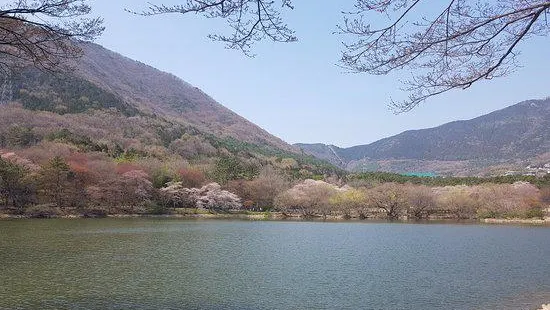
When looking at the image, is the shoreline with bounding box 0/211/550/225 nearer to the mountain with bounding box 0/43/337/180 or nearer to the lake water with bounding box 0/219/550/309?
the mountain with bounding box 0/43/337/180

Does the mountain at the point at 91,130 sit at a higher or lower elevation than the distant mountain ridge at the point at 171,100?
lower

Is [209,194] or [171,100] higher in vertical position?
[171,100]

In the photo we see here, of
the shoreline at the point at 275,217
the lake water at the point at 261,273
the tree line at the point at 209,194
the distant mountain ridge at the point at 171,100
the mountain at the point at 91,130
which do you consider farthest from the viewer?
the distant mountain ridge at the point at 171,100

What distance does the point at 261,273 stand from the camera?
15.3 metres

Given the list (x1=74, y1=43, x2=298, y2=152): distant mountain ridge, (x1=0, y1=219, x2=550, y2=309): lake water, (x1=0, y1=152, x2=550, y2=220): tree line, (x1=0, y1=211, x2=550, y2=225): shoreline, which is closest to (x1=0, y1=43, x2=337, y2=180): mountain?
(x1=0, y1=152, x2=550, y2=220): tree line

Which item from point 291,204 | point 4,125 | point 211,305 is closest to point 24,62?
point 211,305

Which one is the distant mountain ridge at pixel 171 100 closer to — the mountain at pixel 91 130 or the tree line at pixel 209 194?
the mountain at pixel 91 130

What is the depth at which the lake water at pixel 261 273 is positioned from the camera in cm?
1141

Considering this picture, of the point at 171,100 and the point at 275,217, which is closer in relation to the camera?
the point at 275,217

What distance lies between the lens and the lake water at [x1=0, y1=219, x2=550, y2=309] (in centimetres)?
1141

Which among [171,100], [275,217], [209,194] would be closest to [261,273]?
[275,217]

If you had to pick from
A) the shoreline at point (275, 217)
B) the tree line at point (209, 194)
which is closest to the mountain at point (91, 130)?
the tree line at point (209, 194)

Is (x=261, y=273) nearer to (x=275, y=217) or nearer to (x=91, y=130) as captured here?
(x=275, y=217)

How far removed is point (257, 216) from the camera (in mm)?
54500
